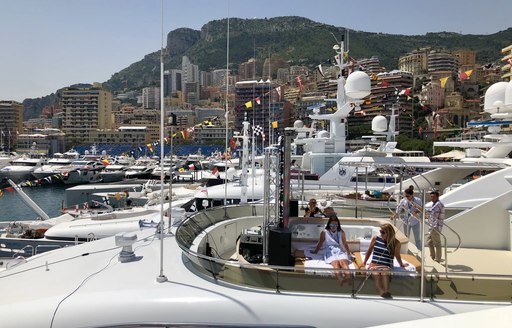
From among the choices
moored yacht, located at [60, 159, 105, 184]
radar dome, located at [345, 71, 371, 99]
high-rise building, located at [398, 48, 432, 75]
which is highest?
high-rise building, located at [398, 48, 432, 75]

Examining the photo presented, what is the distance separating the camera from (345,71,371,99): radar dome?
16.8 m

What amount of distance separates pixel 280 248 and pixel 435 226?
2803 mm

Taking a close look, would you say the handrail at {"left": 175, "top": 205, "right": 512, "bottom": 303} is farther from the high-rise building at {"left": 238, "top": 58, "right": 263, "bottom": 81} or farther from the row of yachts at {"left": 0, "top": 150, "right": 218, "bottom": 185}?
the high-rise building at {"left": 238, "top": 58, "right": 263, "bottom": 81}

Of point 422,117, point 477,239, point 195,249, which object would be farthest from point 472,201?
point 422,117

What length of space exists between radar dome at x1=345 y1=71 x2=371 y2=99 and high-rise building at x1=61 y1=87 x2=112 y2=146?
13013 centimetres

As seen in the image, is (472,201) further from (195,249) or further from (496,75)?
(496,75)

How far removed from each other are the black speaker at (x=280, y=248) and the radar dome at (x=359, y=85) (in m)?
12.7

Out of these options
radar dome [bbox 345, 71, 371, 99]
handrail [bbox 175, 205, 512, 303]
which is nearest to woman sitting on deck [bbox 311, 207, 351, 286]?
handrail [bbox 175, 205, 512, 303]

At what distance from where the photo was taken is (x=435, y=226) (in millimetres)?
6402

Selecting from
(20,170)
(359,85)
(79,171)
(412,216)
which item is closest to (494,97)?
(359,85)

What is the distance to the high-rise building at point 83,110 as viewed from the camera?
13525cm

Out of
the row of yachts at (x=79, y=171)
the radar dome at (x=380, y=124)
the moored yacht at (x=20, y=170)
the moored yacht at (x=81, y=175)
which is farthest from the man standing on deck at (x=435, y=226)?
the moored yacht at (x=20, y=170)

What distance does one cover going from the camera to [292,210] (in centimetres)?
787

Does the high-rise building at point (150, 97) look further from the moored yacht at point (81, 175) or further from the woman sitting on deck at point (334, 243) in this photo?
the woman sitting on deck at point (334, 243)
